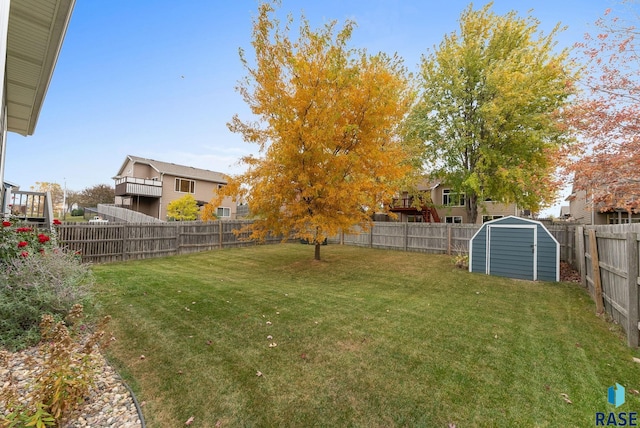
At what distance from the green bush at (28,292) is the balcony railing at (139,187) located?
21.2 m

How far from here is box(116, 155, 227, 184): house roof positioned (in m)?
25.6

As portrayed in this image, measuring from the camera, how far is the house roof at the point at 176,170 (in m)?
25.6

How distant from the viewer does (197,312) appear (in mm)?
5320

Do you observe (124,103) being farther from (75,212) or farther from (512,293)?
(75,212)

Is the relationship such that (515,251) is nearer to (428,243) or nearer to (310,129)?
(428,243)

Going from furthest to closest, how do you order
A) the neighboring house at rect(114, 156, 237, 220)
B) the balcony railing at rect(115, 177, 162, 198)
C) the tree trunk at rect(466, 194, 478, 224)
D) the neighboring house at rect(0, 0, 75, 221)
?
the neighboring house at rect(114, 156, 237, 220) → the balcony railing at rect(115, 177, 162, 198) → the tree trunk at rect(466, 194, 478, 224) → the neighboring house at rect(0, 0, 75, 221)

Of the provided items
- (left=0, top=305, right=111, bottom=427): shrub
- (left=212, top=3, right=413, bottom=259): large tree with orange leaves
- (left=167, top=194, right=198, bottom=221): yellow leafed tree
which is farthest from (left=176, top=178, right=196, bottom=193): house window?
(left=0, top=305, right=111, bottom=427): shrub

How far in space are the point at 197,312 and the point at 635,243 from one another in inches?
294

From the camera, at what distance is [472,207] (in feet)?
56.6

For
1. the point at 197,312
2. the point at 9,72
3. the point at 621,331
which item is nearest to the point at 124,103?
the point at 9,72

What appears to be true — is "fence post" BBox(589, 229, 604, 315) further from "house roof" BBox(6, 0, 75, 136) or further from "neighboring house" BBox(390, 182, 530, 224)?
"neighboring house" BBox(390, 182, 530, 224)

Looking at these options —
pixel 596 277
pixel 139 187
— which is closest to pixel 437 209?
pixel 596 277

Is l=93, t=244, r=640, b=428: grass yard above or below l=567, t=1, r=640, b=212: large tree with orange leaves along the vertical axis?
below

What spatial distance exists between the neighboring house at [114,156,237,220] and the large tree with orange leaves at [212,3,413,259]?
15.9 m
